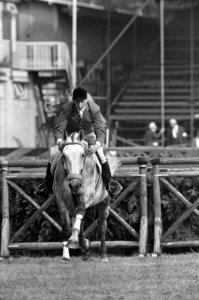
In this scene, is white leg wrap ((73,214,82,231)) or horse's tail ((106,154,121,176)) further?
horse's tail ((106,154,121,176))

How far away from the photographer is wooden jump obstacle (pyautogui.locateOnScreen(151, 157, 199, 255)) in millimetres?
14211

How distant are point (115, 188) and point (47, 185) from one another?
0.95 meters

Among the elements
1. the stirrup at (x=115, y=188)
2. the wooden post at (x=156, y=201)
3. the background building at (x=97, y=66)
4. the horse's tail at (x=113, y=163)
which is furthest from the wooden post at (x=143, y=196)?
the background building at (x=97, y=66)

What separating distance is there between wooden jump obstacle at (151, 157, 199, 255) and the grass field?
31 centimetres

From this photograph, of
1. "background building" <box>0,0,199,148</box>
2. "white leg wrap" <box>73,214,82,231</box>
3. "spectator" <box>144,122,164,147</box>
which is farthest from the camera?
"background building" <box>0,0,199,148</box>

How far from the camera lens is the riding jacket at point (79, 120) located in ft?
44.6

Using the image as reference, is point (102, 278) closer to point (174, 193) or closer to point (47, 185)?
point (47, 185)

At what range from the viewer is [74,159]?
12844mm

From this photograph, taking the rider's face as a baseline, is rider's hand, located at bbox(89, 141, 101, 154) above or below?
below

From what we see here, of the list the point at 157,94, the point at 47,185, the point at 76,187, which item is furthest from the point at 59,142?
the point at 157,94

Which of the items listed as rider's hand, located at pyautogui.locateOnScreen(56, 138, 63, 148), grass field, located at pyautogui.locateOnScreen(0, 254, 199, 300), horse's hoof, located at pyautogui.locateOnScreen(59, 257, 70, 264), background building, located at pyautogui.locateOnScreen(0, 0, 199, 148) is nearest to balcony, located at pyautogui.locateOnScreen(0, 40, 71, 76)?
background building, located at pyautogui.locateOnScreen(0, 0, 199, 148)

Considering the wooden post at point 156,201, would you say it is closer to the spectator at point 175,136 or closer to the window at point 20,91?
the spectator at point 175,136

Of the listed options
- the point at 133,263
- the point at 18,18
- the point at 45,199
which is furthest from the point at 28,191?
the point at 18,18

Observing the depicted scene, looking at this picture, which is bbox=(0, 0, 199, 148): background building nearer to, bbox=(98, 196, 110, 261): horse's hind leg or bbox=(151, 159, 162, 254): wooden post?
bbox=(151, 159, 162, 254): wooden post
